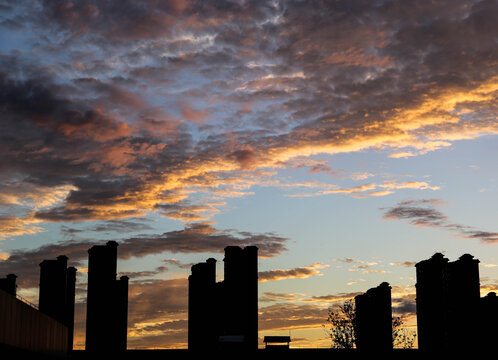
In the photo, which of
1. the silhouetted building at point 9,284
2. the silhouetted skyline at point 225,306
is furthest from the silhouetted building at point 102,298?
the silhouetted building at point 9,284

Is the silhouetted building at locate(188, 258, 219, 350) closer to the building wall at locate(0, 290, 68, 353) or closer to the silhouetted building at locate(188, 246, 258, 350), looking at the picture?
the silhouetted building at locate(188, 246, 258, 350)

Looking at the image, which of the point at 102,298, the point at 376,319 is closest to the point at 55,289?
the point at 102,298

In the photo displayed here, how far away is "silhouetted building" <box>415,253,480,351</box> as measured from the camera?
31.4 meters

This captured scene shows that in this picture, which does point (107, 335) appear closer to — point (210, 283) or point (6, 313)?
point (210, 283)

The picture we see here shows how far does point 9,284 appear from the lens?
43.5 metres

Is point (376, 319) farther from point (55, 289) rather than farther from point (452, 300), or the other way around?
point (55, 289)

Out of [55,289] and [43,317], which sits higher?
[55,289]

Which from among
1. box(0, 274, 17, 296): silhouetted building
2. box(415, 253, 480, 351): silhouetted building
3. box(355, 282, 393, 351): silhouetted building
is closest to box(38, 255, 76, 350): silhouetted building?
box(0, 274, 17, 296): silhouetted building

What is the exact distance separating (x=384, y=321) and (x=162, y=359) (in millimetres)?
11729

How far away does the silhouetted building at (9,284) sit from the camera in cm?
4305

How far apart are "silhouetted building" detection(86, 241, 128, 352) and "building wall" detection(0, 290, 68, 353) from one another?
304cm

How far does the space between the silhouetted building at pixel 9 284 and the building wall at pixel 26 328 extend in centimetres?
789

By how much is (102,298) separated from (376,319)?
48.1ft

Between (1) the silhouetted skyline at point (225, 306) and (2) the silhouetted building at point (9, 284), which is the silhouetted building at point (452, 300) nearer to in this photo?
(1) the silhouetted skyline at point (225, 306)
